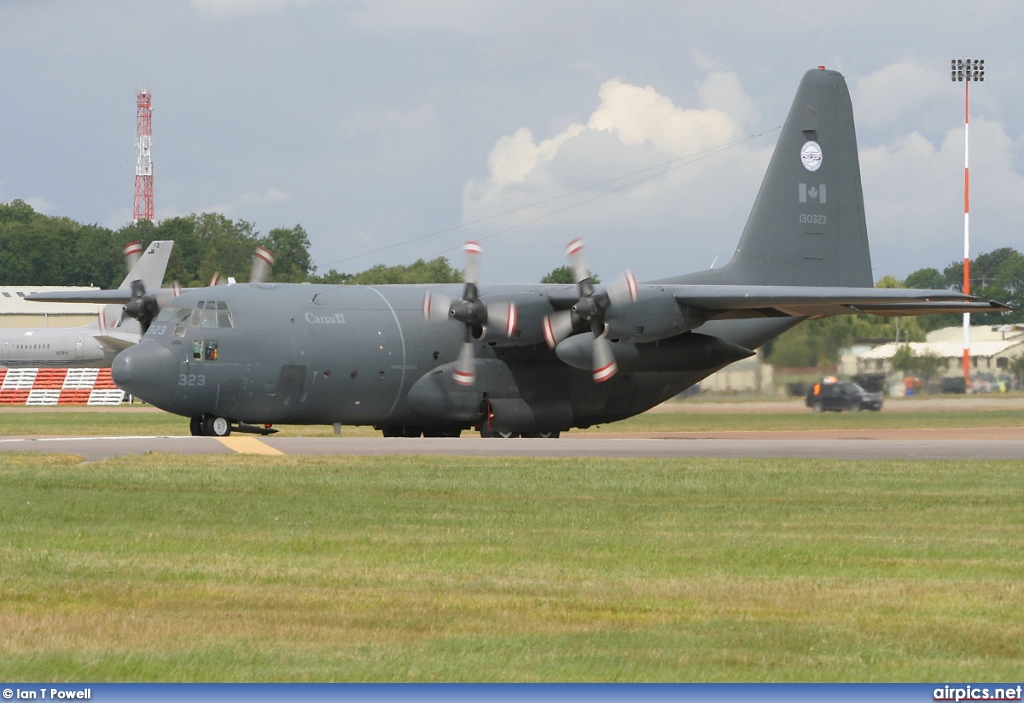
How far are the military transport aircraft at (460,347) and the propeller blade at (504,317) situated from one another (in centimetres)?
4

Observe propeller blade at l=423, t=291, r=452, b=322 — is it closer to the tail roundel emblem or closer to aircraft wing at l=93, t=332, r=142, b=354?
the tail roundel emblem

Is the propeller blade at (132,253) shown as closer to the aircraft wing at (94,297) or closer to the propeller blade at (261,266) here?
the aircraft wing at (94,297)

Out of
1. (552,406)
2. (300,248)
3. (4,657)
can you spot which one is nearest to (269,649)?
(4,657)

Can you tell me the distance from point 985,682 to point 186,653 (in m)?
4.71

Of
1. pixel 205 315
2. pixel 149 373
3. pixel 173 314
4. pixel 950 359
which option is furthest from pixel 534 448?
pixel 950 359

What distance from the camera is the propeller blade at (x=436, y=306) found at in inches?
1298

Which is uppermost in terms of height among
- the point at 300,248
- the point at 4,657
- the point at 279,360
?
the point at 300,248

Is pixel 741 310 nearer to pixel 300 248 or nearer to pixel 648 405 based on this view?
pixel 648 405

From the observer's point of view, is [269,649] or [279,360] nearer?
[269,649]

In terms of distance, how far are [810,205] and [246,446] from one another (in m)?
18.4

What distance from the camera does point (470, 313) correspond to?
106 ft

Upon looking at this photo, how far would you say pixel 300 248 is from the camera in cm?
12519

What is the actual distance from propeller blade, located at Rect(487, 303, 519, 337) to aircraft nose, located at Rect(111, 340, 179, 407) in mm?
7218

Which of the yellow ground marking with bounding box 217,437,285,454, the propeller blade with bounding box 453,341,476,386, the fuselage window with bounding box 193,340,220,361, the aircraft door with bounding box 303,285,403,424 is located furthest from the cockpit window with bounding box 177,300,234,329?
the propeller blade with bounding box 453,341,476,386
